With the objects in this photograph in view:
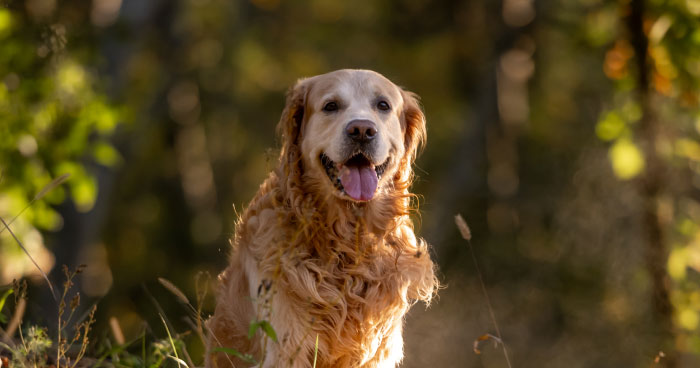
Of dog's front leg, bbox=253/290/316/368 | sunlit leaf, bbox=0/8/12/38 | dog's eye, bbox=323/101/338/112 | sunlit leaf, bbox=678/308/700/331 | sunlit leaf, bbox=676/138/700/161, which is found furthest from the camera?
sunlit leaf, bbox=678/308/700/331

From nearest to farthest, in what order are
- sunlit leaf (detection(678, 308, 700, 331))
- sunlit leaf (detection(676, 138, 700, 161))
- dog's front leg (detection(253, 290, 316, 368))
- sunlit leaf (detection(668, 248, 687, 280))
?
1. dog's front leg (detection(253, 290, 316, 368))
2. sunlit leaf (detection(668, 248, 687, 280))
3. sunlit leaf (detection(676, 138, 700, 161))
4. sunlit leaf (detection(678, 308, 700, 331))

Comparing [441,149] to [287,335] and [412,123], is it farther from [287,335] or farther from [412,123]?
[287,335]

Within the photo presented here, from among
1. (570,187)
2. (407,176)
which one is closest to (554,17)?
(570,187)

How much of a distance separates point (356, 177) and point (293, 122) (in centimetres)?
62

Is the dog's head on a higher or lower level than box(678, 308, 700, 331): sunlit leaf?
higher

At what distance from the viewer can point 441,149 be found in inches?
790

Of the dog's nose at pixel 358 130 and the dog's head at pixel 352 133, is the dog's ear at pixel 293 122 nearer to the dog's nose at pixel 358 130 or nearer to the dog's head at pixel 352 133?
the dog's head at pixel 352 133

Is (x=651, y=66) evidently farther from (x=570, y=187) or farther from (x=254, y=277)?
(x=570, y=187)

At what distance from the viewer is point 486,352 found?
13719mm

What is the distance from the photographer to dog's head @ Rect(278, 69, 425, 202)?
4.09 metres

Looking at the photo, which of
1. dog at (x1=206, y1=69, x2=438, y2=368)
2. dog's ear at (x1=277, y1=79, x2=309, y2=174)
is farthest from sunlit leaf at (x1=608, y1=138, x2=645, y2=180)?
dog's ear at (x1=277, y1=79, x2=309, y2=174)

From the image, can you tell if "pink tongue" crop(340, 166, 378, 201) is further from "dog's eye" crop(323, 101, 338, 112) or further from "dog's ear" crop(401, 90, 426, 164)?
"dog's ear" crop(401, 90, 426, 164)

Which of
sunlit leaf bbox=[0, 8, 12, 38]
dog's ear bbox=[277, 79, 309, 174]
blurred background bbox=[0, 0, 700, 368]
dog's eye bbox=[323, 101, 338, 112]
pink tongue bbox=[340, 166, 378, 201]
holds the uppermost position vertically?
sunlit leaf bbox=[0, 8, 12, 38]

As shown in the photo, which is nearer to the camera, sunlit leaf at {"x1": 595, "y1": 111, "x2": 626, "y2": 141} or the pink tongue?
the pink tongue
